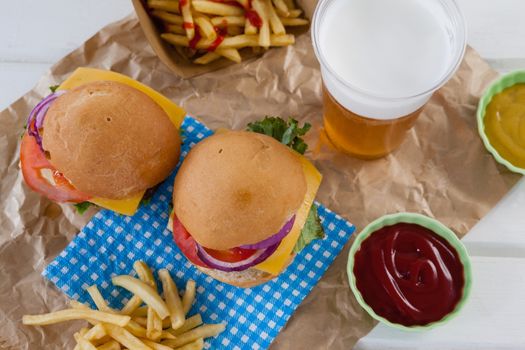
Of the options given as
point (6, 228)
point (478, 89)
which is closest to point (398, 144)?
point (478, 89)

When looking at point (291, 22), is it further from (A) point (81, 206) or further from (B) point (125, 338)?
(B) point (125, 338)

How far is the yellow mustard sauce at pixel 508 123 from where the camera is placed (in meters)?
2.62

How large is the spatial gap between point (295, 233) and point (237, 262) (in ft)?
0.80

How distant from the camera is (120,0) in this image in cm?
296

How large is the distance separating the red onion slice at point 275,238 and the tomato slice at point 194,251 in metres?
0.06

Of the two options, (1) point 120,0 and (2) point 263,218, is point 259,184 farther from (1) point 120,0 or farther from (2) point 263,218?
(1) point 120,0

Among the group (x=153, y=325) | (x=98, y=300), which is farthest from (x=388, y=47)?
(x=98, y=300)

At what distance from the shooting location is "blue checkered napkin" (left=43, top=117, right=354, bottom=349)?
2574mm

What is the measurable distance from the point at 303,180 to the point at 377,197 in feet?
1.69

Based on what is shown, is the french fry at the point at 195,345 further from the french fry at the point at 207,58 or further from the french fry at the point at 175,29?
the french fry at the point at 175,29

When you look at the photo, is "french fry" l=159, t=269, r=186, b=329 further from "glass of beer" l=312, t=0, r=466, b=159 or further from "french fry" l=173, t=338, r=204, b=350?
"glass of beer" l=312, t=0, r=466, b=159

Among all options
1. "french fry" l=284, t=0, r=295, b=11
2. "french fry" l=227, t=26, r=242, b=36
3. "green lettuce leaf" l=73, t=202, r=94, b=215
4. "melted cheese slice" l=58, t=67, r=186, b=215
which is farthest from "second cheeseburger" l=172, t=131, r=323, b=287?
"french fry" l=284, t=0, r=295, b=11

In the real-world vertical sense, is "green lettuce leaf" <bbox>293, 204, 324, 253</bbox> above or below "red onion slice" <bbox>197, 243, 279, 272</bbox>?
below

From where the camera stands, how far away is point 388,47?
2182 millimetres
